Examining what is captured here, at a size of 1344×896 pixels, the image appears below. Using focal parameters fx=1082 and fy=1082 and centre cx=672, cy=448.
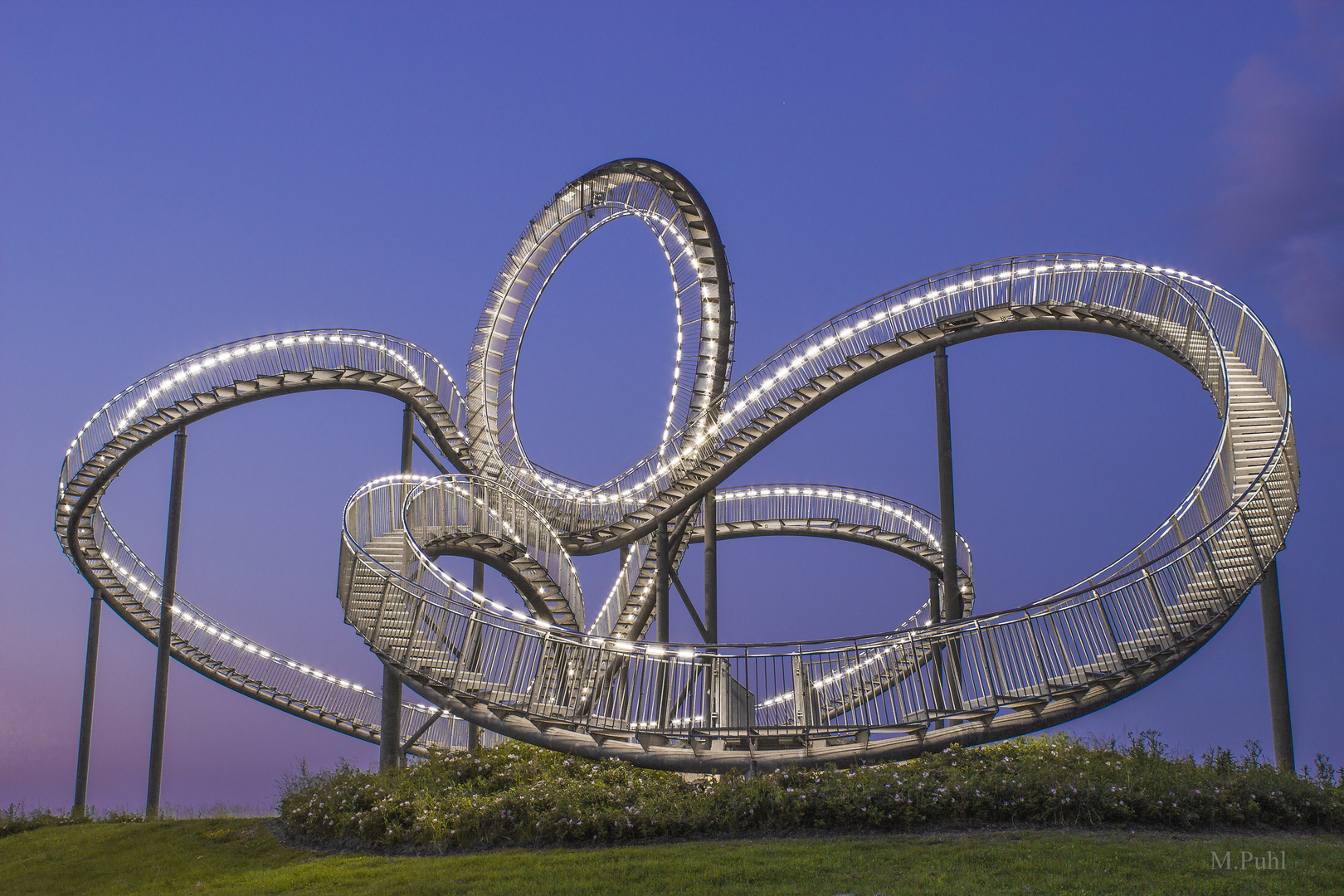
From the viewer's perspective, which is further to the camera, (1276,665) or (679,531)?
(679,531)

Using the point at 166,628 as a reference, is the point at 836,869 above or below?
below

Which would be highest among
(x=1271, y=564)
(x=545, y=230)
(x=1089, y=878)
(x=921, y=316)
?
(x=545, y=230)

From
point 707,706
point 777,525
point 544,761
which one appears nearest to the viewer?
point 707,706

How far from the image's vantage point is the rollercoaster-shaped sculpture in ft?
45.9

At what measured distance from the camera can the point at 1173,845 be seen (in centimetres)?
1039

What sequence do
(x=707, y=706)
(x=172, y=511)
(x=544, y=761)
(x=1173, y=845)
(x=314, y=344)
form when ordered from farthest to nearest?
(x=314, y=344) < (x=172, y=511) < (x=544, y=761) < (x=707, y=706) < (x=1173, y=845)

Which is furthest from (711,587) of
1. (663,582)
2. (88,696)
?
(88,696)

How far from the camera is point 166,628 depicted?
74.1ft

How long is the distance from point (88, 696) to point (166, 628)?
392 centimetres

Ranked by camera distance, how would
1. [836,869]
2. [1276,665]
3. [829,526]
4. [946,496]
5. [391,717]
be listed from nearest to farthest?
[836,869], [1276,665], [946,496], [391,717], [829,526]

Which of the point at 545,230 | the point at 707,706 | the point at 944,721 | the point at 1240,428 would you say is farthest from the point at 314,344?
the point at 1240,428

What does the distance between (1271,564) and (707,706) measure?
27.2 ft

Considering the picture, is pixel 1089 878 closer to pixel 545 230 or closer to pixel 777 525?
pixel 777 525

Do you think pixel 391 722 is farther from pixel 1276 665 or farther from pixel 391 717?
pixel 1276 665
